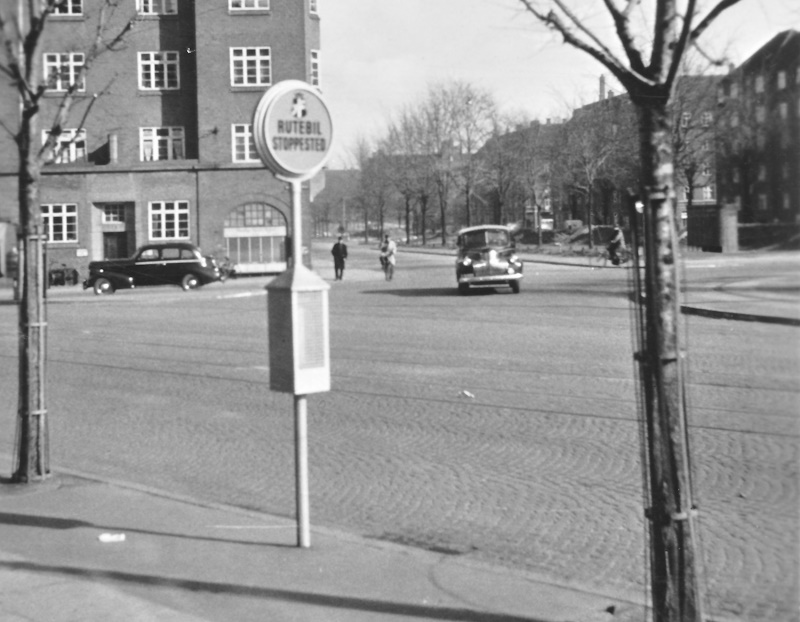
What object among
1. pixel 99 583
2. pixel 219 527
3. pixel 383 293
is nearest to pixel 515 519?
pixel 219 527

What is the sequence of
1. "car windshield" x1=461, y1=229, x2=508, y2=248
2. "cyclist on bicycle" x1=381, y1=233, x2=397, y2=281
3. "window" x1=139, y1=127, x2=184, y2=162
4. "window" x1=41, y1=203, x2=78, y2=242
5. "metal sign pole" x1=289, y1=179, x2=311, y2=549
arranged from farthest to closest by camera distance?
"window" x1=139, y1=127, x2=184, y2=162
"window" x1=41, y1=203, x2=78, y2=242
"cyclist on bicycle" x1=381, y1=233, x2=397, y2=281
"car windshield" x1=461, y1=229, x2=508, y2=248
"metal sign pole" x1=289, y1=179, x2=311, y2=549

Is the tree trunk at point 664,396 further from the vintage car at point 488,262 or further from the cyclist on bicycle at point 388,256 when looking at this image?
the cyclist on bicycle at point 388,256

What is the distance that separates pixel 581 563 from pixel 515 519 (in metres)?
1.03

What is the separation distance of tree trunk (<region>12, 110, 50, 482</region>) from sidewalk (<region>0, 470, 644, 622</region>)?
0.91 metres

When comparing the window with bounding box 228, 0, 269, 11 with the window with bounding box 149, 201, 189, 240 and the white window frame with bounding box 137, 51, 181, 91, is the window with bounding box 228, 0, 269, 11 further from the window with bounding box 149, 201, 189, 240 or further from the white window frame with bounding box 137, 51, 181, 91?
the window with bounding box 149, 201, 189, 240

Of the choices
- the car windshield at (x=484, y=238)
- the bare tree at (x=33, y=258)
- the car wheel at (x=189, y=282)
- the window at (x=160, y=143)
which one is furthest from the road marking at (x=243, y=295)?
the bare tree at (x=33, y=258)

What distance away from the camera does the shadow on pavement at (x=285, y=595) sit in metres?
4.94

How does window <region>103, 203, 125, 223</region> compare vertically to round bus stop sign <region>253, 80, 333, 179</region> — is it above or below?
above

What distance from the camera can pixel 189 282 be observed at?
38.6 meters

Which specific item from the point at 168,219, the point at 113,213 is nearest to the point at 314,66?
the point at 168,219

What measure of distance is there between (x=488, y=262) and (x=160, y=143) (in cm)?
2443

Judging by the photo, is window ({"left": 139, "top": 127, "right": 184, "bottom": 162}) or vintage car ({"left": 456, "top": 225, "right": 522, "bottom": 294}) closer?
vintage car ({"left": 456, "top": 225, "right": 522, "bottom": 294})

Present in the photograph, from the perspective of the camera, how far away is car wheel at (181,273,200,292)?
3841cm

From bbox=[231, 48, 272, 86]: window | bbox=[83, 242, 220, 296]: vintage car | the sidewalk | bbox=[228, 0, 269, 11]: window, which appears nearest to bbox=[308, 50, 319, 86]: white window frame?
bbox=[231, 48, 272, 86]: window
